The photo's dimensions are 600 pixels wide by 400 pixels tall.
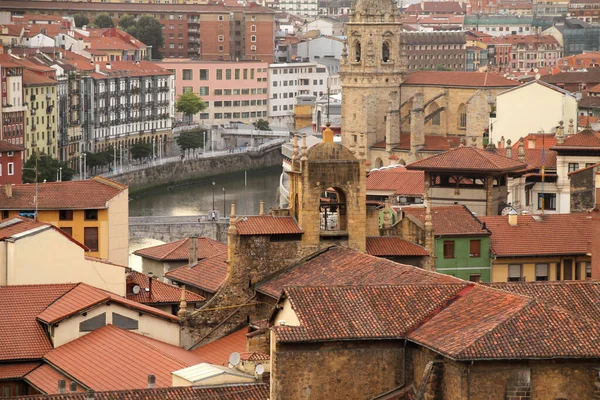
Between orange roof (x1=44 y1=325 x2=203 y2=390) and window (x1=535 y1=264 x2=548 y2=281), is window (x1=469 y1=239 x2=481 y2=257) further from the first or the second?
orange roof (x1=44 y1=325 x2=203 y2=390)

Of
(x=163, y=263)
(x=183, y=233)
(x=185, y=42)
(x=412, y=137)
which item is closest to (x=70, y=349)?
(x=163, y=263)

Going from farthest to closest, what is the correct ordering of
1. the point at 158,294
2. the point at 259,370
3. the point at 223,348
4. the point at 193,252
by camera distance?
the point at 193,252
the point at 158,294
the point at 223,348
the point at 259,370

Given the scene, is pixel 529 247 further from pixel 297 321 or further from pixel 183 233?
pixel 183 233

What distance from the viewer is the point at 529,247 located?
170 feet

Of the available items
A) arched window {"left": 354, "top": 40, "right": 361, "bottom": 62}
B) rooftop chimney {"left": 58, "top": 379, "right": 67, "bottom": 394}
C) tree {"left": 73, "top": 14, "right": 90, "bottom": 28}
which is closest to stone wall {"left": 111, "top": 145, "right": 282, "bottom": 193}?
arched window {"left": 354, "top": 40, "right": 361, "bottom": 62}

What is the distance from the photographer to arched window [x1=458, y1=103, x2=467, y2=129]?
114375 millimetres

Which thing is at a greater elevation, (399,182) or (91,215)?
(399,182)

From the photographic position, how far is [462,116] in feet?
376

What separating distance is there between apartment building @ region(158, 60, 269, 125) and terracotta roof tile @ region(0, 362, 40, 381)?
5172 inches

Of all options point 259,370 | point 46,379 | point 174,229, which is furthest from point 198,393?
point 174,229

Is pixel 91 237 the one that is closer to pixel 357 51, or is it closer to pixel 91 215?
pixel 91 215

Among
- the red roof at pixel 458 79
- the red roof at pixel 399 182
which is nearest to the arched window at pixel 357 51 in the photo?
the red roof at pixel 458 79

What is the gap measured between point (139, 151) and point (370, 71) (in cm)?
3622

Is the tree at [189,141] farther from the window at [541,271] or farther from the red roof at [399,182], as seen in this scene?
the window at [541,271]
